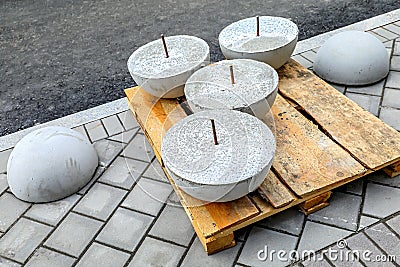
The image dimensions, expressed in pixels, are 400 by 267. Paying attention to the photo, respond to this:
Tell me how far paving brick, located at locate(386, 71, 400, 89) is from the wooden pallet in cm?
58

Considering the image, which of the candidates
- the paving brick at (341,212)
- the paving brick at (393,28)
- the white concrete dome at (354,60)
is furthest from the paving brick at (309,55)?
the paving brick at (341,212)

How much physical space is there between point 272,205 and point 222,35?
1.44 metres

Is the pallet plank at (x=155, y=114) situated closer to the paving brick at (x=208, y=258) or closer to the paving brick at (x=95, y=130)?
the paving brick at (x=95, y=130)

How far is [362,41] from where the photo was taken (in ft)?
10.5

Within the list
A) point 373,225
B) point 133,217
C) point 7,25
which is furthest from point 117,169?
point 7,25

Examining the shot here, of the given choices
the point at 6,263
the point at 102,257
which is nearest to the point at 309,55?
the point at 102,257

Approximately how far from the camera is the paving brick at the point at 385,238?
2.11 metres

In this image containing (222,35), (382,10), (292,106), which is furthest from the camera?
(382,10)

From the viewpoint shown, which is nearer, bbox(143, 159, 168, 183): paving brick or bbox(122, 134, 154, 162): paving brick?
bbox(143, 159, 168, 183): paving brick

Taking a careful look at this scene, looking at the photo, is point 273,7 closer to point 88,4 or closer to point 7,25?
point 88,4

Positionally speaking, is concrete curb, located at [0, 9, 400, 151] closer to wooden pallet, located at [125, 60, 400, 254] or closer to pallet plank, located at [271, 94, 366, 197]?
wooden pallet, located at [125, 60, 400, 254]

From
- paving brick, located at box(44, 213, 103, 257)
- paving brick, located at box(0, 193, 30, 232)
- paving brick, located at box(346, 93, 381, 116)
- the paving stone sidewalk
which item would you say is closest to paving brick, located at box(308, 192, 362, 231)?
the paving stone sidewalk

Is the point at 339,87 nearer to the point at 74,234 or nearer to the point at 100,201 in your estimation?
the point at 100,201

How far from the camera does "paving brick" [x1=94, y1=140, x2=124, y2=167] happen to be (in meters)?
2.91
